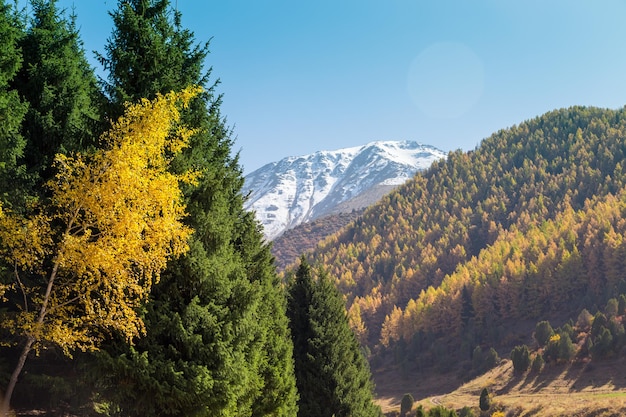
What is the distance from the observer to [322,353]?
95.8ft

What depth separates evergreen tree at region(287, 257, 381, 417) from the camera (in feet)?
93.7

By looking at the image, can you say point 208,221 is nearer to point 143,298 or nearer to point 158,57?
point 143,298

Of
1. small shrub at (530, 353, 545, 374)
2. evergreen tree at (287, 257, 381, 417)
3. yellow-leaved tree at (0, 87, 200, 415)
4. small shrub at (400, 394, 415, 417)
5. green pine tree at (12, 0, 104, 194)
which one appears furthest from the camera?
small shrub at (530, 353, 545, 374)

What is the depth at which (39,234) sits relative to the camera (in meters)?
12.6

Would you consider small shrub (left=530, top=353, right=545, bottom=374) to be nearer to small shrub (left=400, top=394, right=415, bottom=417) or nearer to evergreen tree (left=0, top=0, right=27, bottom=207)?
small shrub (left=400, top=394, right=415, bottom=417)

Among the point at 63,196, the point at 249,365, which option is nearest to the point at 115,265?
the point at 63,196

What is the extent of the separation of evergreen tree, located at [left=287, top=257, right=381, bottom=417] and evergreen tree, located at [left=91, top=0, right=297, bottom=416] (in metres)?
13.5

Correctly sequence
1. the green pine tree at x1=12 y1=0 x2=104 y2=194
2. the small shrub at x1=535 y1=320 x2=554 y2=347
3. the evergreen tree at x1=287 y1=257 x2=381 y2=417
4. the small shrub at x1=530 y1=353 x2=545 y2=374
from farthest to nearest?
the small shrub at x1=535 y1=320 x2=554 y2=347 → the small shrub at x1=530 y1=353 x2=545 y2=374 → the evergreen tree at x1=287 y1=257 x2=381 y2=417 → the green pine tree at x1=12 y1=0 x2=104 y2=194

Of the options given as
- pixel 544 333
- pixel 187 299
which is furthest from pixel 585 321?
pixel 187 299

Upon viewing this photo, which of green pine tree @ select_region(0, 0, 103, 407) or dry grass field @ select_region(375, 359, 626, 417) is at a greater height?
green pine tree @ select_region(0, 0, 103, 407)

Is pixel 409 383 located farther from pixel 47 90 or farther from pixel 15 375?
pixel 15 375

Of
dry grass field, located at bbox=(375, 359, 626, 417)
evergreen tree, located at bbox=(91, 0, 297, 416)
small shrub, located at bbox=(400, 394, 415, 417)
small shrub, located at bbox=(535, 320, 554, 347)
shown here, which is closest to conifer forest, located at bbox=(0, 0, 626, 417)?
evergreen tree, located at bbox=(91, 0, 297, 416)

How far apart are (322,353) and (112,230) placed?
1977 centimetres

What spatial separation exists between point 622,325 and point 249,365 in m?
115
